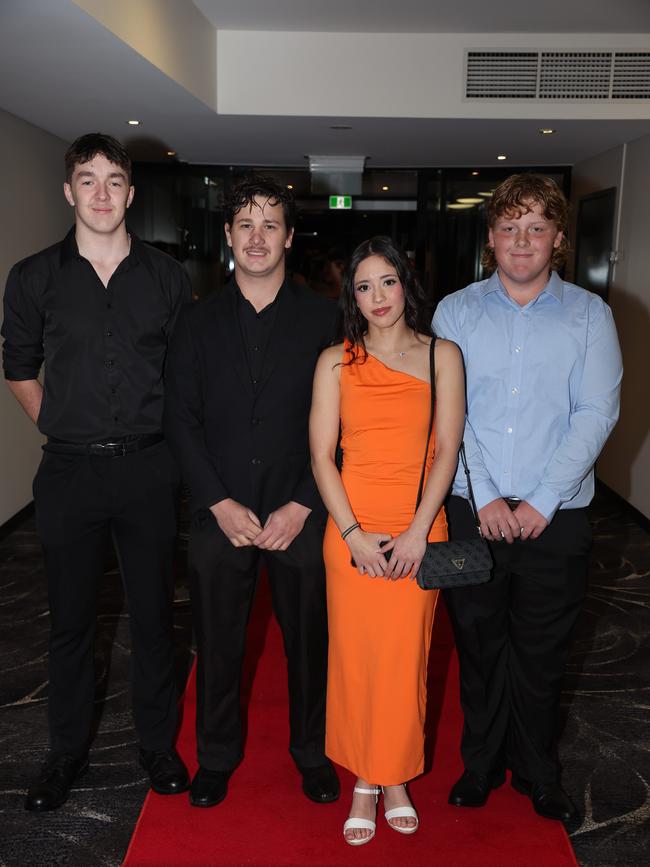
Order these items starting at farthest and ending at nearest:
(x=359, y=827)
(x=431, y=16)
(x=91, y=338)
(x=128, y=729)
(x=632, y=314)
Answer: (x=632, y=314) → (x=431, y=16) → (x=128, y=729) → (x=91, y=338) → (x=359, y=827)

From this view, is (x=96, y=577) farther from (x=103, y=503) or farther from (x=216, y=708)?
(x=216, y=708)

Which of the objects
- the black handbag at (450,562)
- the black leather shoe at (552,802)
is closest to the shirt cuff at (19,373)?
the black handbag at (450,562)

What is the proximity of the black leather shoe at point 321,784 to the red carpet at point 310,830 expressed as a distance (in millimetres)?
30

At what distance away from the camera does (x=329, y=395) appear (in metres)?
2.46

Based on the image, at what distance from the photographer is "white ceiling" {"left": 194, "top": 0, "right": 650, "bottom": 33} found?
5062 millimetres

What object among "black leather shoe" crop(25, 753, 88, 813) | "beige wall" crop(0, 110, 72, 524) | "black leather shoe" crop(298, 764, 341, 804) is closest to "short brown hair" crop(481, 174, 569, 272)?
"black leather shoe" crop(298, 764, 341, 804)

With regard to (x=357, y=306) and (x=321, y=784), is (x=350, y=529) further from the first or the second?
(x=321, y=784)

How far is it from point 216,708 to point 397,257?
1561 mm

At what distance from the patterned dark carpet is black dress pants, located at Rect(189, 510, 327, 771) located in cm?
40

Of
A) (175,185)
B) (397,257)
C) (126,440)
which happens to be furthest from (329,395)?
(175,185)

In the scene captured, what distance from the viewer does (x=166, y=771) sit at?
9.16ft

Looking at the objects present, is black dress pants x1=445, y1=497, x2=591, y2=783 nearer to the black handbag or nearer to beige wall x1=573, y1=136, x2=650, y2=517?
the black handbag

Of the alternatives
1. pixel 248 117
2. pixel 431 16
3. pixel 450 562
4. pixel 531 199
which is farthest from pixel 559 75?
pixel 450 562

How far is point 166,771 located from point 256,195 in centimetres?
191
